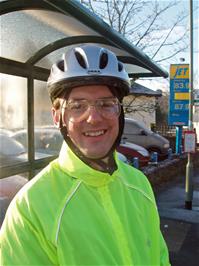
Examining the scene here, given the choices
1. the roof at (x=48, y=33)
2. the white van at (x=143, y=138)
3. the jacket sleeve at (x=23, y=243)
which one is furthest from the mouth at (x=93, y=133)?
the white van at (x=143, y=138)

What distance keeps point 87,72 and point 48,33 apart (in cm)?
237

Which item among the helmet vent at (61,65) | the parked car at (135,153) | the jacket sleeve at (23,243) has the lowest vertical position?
the parked car at (135,153)

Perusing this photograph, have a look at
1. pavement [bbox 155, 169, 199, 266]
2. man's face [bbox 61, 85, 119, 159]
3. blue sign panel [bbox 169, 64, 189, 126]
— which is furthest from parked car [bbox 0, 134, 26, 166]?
blue sign panel [bbox 169, 64, 189, 126]

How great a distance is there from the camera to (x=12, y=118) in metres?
4.38

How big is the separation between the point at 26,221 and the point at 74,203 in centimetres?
19

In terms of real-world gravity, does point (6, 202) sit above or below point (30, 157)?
below

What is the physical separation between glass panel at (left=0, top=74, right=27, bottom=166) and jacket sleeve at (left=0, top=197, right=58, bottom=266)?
2.90 meters

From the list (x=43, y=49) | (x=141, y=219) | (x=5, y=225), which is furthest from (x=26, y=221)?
A: (x=43, y=49)

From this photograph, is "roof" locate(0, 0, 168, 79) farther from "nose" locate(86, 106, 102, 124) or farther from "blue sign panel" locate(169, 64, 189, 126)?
"blue sign panel" locate(169, 64, 189, 126)

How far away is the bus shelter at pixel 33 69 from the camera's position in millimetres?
3466

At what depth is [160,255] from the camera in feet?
5.56

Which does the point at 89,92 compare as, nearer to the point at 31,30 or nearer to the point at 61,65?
the point at 61,65

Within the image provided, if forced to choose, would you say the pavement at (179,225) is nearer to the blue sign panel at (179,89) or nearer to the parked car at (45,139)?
the parked car at (45,139)

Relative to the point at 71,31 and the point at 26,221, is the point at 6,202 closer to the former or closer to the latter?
the point at 71,31
